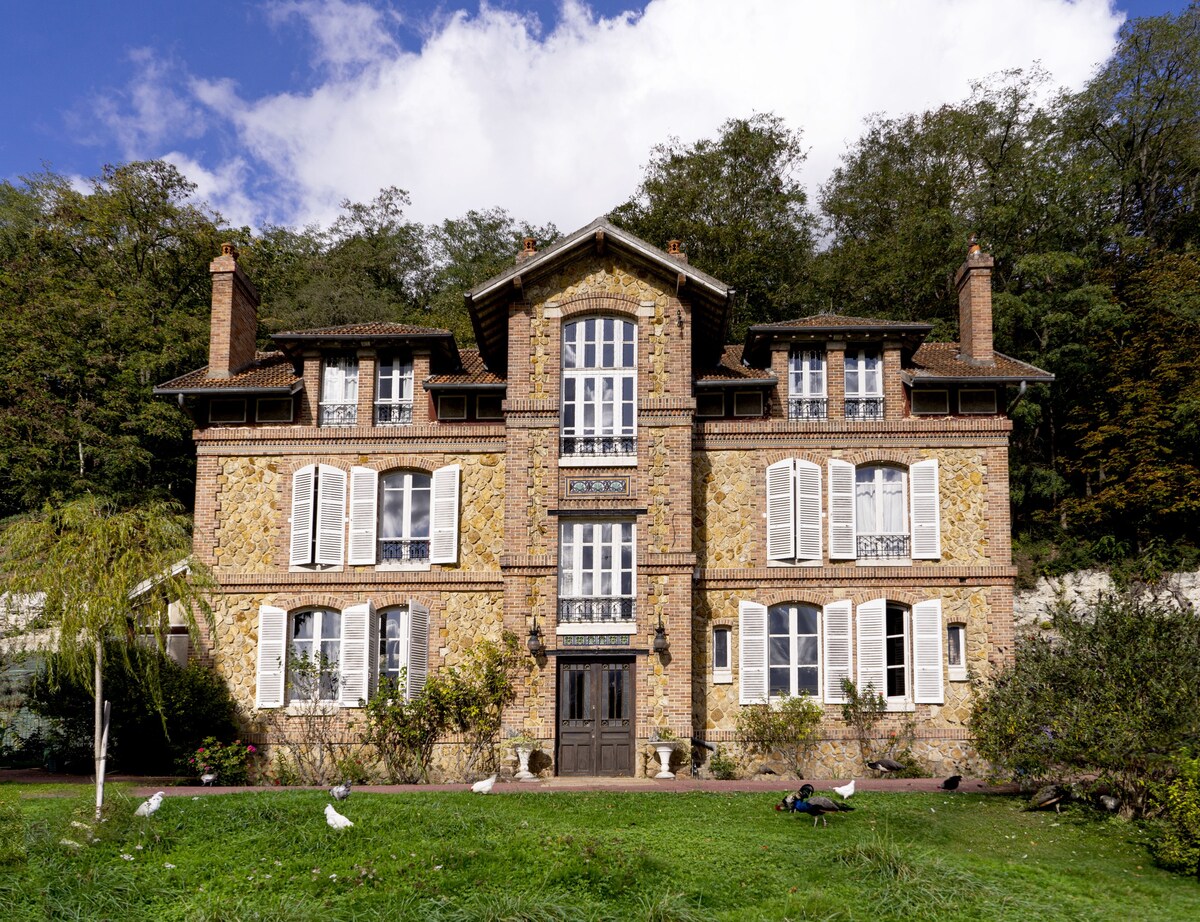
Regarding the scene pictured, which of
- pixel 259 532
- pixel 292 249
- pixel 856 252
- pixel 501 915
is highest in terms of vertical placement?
pixel 292 249

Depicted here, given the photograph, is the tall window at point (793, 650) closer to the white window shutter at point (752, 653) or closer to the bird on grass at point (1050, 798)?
the white window shutter at point (752, 653)

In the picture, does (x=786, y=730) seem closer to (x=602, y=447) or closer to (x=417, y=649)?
(x=602, y=447)

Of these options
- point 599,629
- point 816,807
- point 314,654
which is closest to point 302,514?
point 314,654

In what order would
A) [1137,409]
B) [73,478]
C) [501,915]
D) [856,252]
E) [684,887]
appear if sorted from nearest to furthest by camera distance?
[501,915], [684,887], [1137,409], [73,478], [856,252]

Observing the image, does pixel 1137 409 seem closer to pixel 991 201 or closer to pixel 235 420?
pixel 991 201

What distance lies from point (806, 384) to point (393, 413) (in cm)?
792

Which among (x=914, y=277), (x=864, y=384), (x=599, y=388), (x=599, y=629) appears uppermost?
(x=914, y=277)

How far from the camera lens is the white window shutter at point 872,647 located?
19734 mm

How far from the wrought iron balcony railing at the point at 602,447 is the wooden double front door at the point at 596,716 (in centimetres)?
364

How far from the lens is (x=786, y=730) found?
63.3 feet

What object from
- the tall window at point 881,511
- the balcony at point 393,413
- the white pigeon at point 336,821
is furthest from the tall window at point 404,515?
the tall window at point 881,511

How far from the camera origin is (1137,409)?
28.6 m

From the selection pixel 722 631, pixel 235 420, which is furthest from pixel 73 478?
pixel 722 631

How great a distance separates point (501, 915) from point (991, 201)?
91.9 feet
